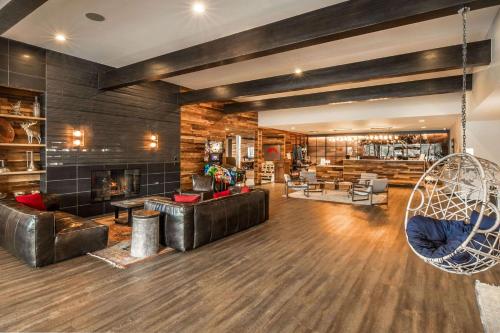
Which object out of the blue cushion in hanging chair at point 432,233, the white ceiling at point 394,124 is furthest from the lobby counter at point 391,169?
the blue cushion in hanging chair at point 432,233

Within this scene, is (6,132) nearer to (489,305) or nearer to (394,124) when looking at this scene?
(489,305)

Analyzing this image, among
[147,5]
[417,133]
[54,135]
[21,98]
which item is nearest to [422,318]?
[147,5]

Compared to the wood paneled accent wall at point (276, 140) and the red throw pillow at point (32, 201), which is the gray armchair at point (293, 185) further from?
the red throw pillow at point (32, 201)

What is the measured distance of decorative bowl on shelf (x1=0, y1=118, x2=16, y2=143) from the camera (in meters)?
4.98

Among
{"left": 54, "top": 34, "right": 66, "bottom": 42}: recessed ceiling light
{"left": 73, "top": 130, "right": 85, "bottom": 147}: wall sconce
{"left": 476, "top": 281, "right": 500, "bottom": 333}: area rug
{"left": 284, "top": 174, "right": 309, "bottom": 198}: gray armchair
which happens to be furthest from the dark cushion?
{"left": 73, "top": 130, "right": 85, "bottom": 147}: wall sconce

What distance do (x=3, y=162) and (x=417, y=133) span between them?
15.3m

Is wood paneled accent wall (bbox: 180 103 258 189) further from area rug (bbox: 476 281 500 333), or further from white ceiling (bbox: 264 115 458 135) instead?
area rug (bbox: 476 281 500 333)

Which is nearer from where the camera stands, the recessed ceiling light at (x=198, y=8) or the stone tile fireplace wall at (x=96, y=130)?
A: the recessed ceiling light at (x=198, y=8)

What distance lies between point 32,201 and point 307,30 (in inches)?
187

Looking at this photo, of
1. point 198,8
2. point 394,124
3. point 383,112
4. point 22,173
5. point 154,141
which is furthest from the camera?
point 394,124

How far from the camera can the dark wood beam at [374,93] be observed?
6410 mm

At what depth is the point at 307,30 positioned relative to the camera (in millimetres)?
3562

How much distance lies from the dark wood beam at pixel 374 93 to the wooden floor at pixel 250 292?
13.4ft

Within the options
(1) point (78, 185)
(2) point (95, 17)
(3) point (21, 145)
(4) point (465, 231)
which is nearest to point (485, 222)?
(4) point (465, 231)
